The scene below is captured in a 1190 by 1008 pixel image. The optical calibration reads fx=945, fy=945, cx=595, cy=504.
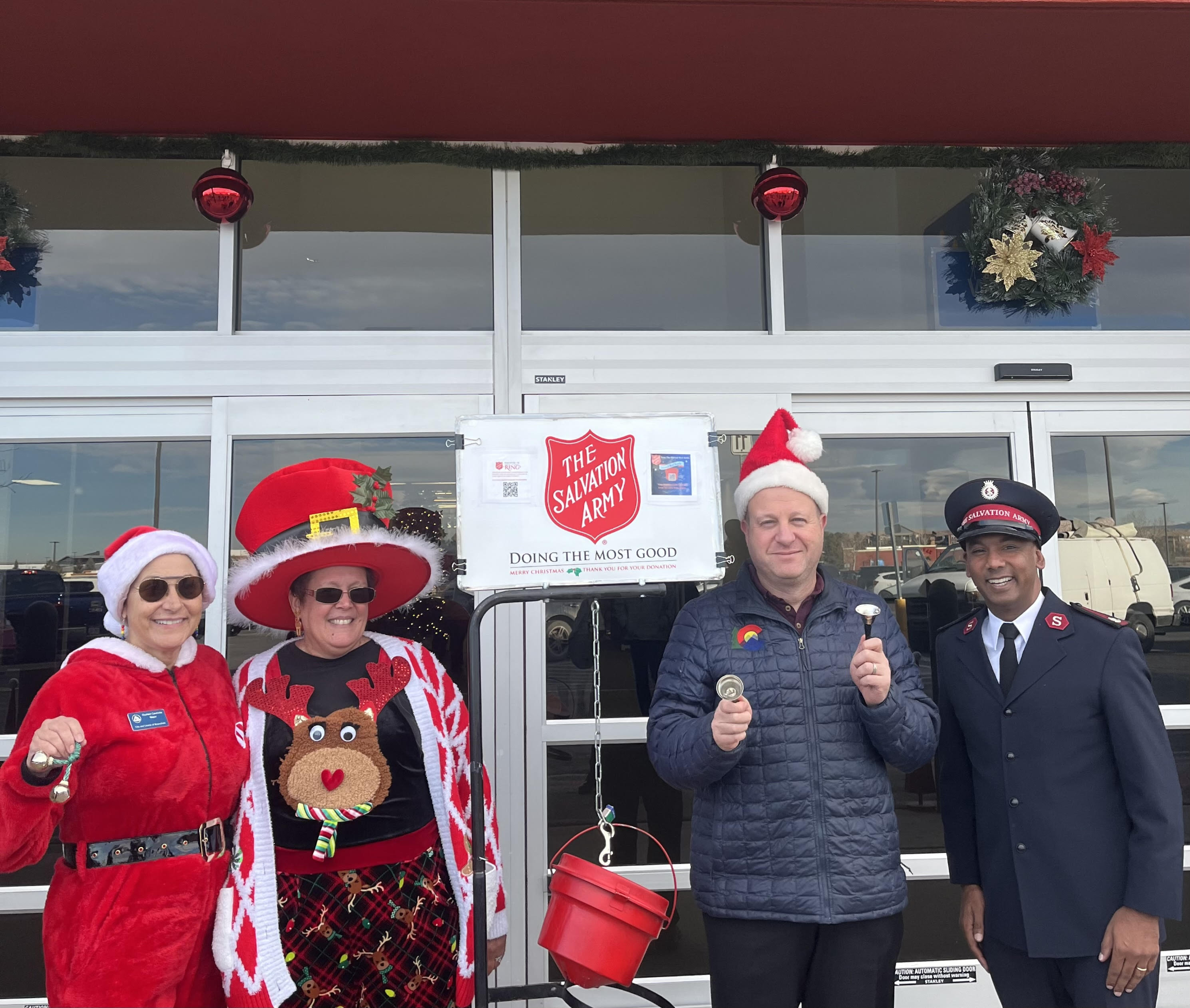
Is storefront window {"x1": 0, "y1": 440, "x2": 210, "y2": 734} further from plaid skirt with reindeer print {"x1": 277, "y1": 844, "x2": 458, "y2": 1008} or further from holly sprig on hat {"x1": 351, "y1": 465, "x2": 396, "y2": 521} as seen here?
plaid skirt with reindeer print {"x1": 277, "y1": 844, "x2": 458, "y2": 1008}

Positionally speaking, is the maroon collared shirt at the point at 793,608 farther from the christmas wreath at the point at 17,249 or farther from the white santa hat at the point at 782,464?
the christmas wreath at the point at 17,249

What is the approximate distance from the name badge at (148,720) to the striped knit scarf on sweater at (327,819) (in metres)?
0.35

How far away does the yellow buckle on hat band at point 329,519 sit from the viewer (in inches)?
88.8

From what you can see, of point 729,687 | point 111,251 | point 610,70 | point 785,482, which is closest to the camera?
point 729,687

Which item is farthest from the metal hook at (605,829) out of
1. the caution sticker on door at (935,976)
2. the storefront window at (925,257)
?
the storefront window at (925,257)

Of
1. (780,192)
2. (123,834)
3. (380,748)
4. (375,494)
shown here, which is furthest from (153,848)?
(780,192)

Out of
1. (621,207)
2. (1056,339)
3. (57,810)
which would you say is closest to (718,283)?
(621,207)

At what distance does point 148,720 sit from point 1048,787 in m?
2.04

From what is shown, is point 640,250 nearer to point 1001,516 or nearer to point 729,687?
point 1001,516

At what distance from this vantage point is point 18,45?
2725 millimetres

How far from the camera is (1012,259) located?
3525 mm

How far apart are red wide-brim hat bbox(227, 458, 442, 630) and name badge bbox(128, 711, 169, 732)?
40cm

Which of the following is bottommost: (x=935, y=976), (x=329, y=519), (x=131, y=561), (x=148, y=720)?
(x=935, y=976)

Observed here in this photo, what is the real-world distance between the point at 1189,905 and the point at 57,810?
12.0 ft
